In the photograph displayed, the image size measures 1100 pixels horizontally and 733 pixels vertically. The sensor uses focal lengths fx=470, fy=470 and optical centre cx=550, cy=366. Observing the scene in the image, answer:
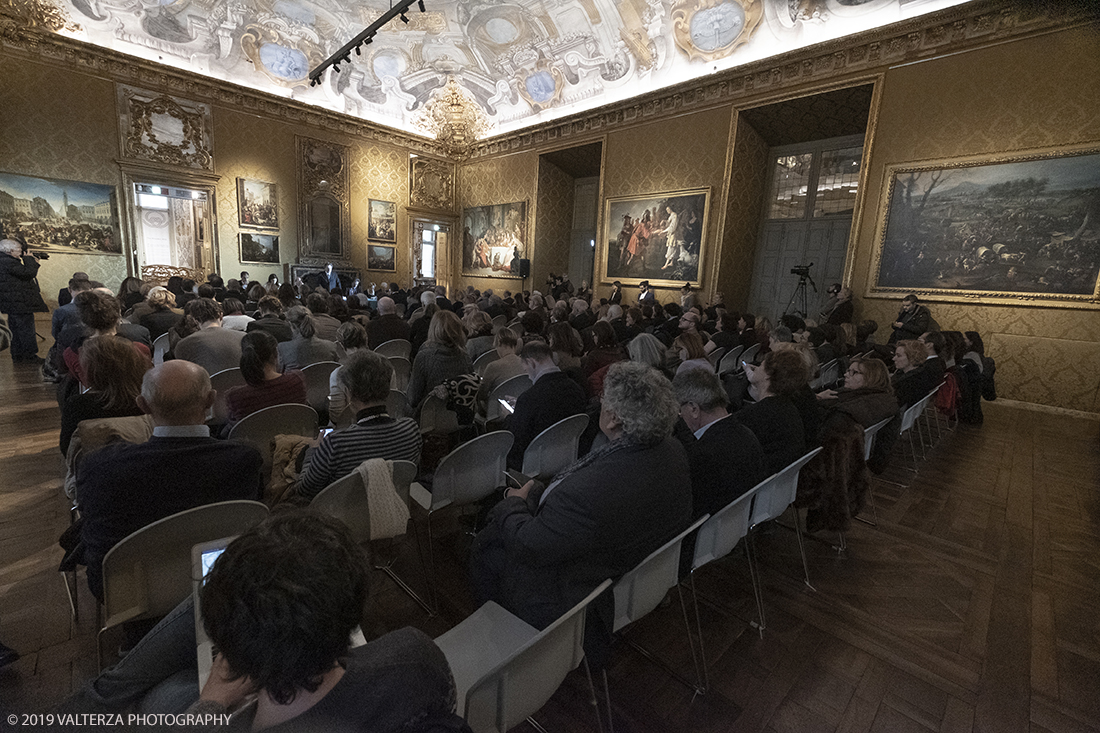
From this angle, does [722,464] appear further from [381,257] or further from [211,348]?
[381,257]

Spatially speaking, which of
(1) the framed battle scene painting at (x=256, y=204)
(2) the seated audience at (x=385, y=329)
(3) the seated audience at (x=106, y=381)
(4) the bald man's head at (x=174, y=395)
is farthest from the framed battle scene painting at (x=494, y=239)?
(4) the bald man's head at (x=174, y=395)

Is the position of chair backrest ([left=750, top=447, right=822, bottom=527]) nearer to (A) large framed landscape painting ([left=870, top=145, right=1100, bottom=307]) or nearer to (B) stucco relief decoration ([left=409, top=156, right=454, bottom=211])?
(A) large framed landscape painting ([left=870, top=145, right=1100, bottom=307])

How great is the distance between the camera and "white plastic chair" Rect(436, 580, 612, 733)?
1030mm

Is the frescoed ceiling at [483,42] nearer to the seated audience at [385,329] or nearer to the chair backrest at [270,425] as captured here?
the seated audience at [385,329]

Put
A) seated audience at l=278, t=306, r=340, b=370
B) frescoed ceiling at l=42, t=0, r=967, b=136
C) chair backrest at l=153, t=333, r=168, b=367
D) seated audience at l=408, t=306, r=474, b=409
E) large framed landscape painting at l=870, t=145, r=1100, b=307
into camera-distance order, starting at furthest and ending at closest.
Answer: frescoed ceiling at l=42, t=0, r=967, b=136 → large framed landscape painting at l=870, t=145, r=1100, b=307 → chair backrest at l=153, t=333, r=168, b=367 → seated audience at l=278, t=306, r=340, b=370 → seated audience at l=408, t=306, r=474, b=409

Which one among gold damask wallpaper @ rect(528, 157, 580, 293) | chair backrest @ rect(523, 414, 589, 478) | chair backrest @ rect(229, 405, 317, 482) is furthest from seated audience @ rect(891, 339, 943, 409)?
gold damask wallpaper @ rect(528, 157, 580, 293)

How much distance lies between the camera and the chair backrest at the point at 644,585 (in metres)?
1.51

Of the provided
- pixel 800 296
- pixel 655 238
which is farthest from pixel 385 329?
pixel 800 296

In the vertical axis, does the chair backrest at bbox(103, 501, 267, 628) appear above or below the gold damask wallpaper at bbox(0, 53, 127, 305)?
below

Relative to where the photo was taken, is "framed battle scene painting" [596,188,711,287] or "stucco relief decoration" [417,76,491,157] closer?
"framed battle scene painting" [596,188,711,287]

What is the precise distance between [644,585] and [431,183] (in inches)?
617

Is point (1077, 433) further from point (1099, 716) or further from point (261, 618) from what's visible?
point (261, 618)

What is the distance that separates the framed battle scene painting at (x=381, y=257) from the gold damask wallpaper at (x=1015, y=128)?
485 inches

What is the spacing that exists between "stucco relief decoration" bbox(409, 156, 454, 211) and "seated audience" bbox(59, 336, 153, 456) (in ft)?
45.8
